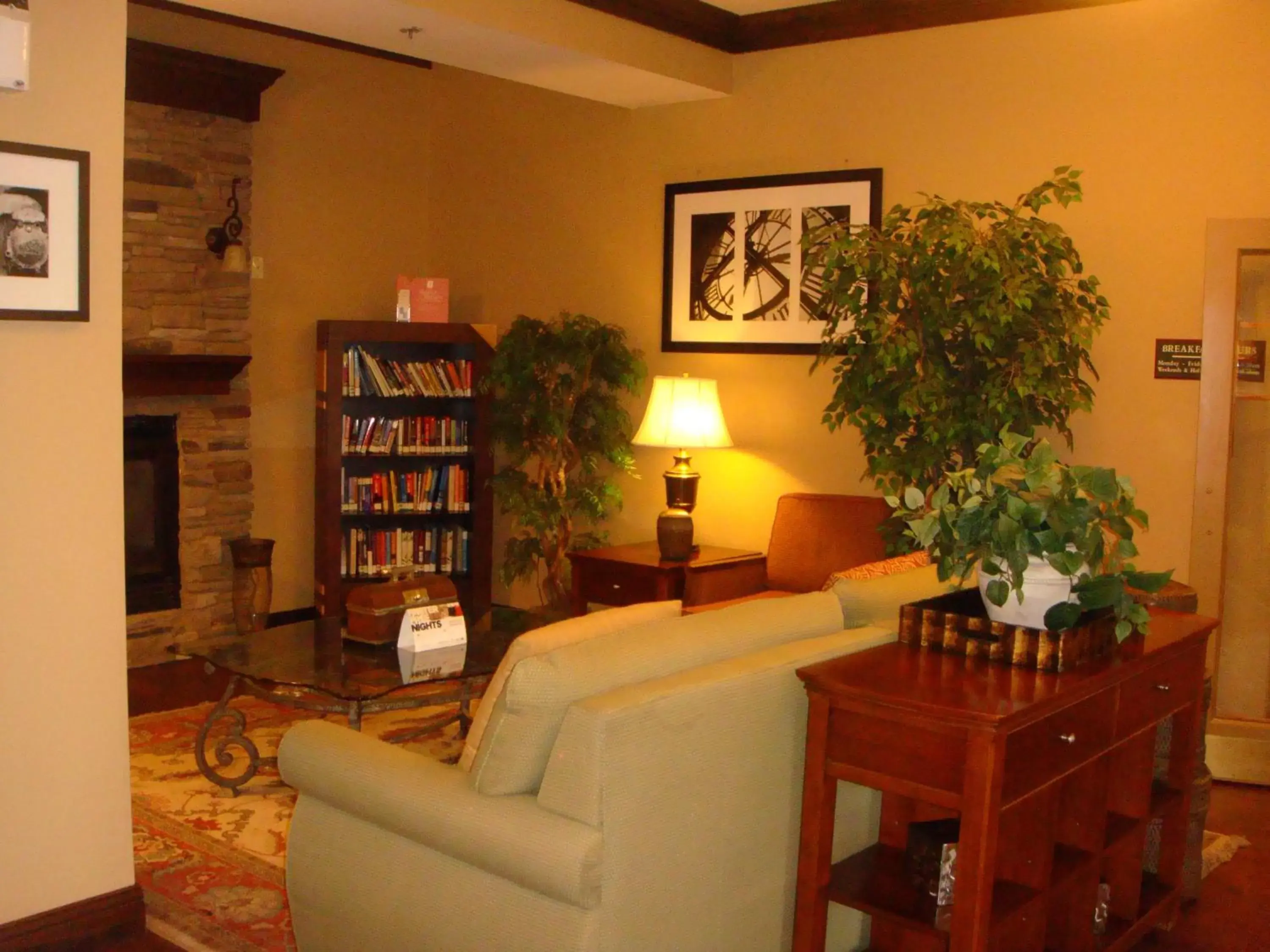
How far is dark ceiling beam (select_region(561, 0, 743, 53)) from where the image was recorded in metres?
5.04

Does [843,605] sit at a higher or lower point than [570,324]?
lower

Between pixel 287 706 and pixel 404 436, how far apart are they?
106 inches

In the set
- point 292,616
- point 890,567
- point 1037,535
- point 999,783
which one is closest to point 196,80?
point 292,616

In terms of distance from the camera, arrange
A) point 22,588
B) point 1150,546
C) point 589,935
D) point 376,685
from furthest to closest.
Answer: point 1150,546 < point 376,685 < point 22,588 < point 589,935

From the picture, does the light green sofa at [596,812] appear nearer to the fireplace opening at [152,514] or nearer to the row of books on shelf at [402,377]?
the fireplace opening at [152,514]

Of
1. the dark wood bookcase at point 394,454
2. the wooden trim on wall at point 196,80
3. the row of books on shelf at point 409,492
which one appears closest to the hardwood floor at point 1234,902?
the dark wood bookcase at point 394,454

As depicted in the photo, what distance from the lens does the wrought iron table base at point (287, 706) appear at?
375 cm

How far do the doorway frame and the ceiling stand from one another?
105cm

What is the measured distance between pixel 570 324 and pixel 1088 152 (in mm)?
2298

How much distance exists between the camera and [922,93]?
519 cm

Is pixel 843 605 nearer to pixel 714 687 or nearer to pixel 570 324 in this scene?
pixel 714 687

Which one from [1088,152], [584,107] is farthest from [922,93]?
[584,107]

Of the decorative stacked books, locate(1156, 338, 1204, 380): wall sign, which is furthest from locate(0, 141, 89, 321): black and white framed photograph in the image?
locate(1156, 338, 1204, 380): wall sign

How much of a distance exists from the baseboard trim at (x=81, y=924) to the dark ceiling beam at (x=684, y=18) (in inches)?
137
